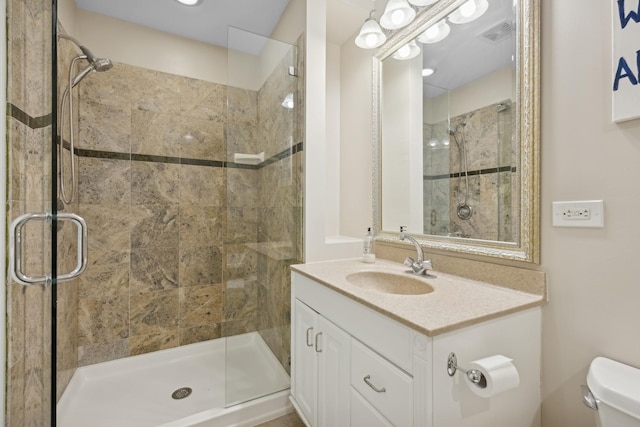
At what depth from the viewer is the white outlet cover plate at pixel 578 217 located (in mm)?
879

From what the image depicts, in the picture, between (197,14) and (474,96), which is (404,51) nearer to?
(474,96)

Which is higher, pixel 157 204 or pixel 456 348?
pixel 157 204

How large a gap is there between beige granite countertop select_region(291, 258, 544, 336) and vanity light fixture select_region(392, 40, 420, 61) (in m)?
1.27

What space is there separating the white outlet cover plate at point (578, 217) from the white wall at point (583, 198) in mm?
18

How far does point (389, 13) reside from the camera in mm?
1562

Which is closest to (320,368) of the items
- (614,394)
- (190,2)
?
(614,394)

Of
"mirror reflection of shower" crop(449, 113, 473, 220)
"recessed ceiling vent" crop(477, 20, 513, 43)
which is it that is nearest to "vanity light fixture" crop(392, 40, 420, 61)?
"recessed ceiling vent" crop(477, 20, 513, 43)

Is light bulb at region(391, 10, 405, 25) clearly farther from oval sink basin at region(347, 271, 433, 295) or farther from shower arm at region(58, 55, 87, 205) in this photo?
shower arm at region(58, 55, 87, 205)

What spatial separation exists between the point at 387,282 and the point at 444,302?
504mm

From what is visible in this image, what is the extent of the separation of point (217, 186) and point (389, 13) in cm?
178

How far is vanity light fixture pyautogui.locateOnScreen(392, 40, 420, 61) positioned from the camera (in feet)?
5.26

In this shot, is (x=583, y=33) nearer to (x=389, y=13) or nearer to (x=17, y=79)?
(x=389, y=13)

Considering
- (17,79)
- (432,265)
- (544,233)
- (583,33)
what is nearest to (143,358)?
(17,79)

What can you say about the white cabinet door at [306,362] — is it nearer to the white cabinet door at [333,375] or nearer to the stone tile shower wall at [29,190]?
the white cabinet door at [333,375]
